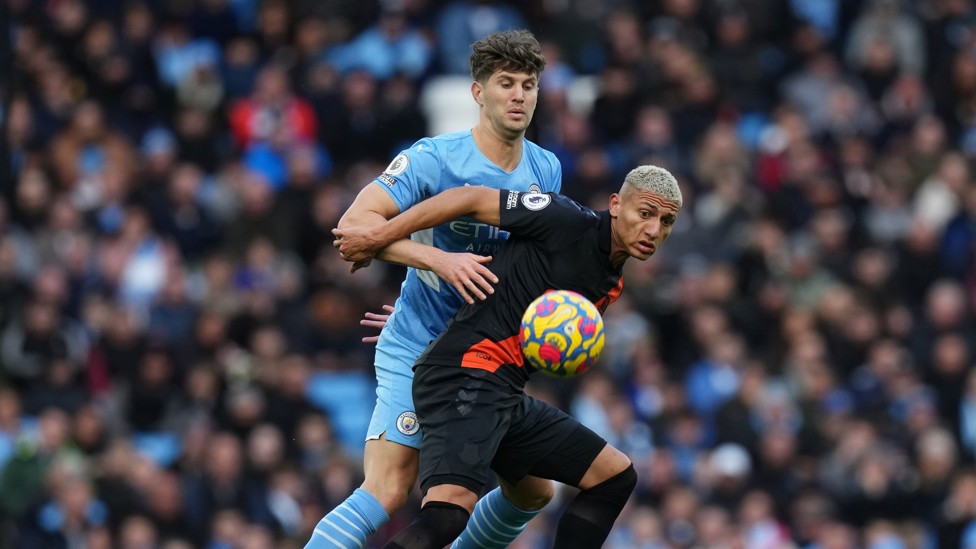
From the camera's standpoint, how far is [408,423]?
8898 millimetres

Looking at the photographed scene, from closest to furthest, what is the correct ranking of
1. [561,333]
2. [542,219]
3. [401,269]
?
[561,333]
[542,219]
[401,269]

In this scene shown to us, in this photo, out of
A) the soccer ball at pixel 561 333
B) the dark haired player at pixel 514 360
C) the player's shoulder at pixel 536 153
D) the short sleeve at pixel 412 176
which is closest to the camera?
the soccer ball at pixel 561 333

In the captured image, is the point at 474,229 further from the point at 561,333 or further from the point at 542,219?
the point at 561,333

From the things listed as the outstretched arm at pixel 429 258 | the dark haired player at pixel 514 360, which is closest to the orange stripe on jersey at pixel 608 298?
the dark haired player at pixel 514 360

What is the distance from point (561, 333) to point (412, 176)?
1140 mm

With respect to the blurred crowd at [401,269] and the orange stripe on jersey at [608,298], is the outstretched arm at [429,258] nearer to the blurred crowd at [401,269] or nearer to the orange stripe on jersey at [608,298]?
the orange stripe on jersey at [608,298]

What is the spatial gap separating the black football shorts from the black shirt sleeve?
2.24ft

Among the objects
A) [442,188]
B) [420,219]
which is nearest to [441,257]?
[420,219]

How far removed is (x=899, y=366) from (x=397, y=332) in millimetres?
9448

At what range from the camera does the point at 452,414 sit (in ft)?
28.0

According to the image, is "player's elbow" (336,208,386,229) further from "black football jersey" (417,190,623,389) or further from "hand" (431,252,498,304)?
"black football jersey" (417,190,623,389)

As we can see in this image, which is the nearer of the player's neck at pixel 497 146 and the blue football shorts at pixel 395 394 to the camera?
the blue football shorts at pixel 395 394

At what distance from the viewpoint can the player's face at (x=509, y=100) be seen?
29.1 feet

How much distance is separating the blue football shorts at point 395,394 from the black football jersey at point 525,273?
14.7 inches
